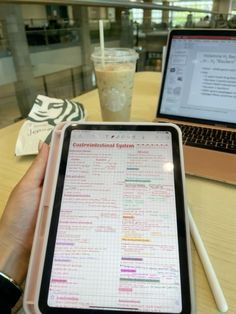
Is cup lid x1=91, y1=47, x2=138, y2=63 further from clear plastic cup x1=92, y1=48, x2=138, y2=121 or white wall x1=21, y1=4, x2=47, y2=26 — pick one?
white wall x1=21, y1=4, x2=47, y2=26

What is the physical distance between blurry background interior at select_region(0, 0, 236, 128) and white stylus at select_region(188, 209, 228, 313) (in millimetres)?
757

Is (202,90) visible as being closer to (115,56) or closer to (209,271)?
(115,56)

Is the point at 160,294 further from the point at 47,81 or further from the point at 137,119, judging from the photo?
the point at 47,81

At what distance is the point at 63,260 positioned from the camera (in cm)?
29

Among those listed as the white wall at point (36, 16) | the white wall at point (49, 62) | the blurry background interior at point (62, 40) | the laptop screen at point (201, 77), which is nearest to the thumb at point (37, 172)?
the laptop screen at point (201, 77)

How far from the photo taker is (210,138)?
0.56 metres

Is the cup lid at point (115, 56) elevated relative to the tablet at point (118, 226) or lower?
elevated

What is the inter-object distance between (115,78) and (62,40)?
52.2 inches

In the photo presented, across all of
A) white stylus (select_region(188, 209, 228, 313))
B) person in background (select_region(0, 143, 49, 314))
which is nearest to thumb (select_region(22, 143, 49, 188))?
person in background (select_region(0, 143, 49, 314))

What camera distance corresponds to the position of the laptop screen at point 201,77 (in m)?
0.57

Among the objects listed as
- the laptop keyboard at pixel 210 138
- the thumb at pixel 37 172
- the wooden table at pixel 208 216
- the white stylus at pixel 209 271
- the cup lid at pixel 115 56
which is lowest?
the wooden table at pixel 208 216

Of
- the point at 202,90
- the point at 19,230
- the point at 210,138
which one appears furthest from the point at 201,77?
the point at 19,230

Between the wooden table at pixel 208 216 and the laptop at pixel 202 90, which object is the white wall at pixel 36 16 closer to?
the wooden table at pixel 208 216

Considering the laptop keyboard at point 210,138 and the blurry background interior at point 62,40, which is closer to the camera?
the laptop keyboard at point 210,138
